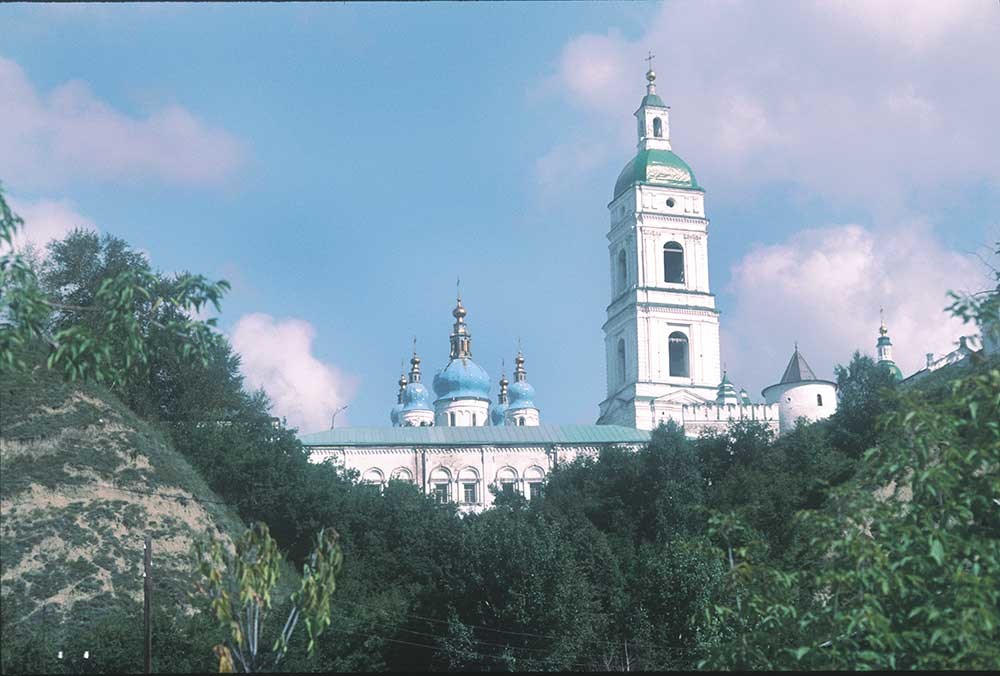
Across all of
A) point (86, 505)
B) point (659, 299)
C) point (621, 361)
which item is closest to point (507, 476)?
point (621, 361)

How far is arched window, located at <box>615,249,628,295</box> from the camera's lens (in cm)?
7456

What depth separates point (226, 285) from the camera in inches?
593

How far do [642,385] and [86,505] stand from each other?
3676 centimetres

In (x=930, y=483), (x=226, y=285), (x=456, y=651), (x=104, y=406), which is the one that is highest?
(x=104, y=406)

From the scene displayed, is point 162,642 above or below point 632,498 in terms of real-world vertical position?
below

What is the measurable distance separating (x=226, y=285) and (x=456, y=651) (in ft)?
73.4

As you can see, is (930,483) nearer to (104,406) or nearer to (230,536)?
(230,536)

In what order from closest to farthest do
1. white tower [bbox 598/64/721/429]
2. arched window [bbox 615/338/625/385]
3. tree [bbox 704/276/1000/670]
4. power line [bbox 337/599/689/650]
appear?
tree [bbox 704/276/1000/670], power line [bbox 337/599/689/650], white tower [bbox 598/64/721/429], arched window [bbox 615/338/625/385]

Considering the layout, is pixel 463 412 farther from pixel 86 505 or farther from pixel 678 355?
pixel 86 505

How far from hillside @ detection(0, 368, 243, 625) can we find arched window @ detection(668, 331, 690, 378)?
3257cm

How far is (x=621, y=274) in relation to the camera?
74875 mm

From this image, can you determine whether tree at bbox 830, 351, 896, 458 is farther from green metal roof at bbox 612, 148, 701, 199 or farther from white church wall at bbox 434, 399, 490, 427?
white church wall at bbox 434, 399, 490, 427

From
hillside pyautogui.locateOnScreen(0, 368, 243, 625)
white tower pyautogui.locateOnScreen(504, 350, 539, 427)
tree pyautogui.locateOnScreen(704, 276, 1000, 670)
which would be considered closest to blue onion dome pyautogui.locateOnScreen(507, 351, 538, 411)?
white tower pyautogui.locateOnScreen(504, 350, 539, 427)

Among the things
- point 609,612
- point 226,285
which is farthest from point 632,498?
point 226,285
